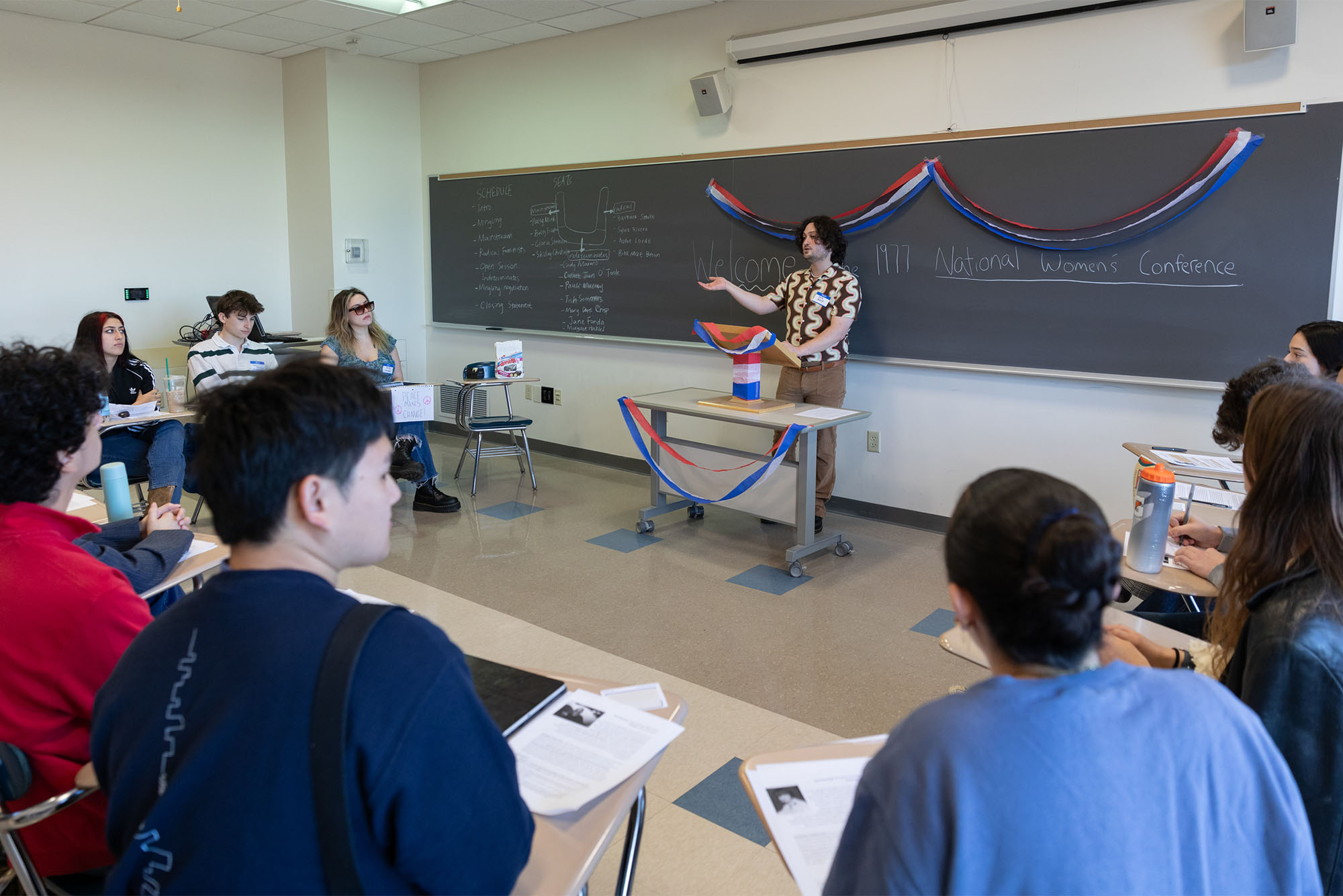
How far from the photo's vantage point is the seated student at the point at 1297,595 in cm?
119

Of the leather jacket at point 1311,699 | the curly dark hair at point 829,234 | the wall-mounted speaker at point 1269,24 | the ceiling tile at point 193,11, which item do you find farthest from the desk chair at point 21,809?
the ceiling tile at point 193,11

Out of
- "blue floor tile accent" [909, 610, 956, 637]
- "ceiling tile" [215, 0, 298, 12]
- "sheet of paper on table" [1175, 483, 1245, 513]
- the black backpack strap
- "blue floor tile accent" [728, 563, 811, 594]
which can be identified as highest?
"ceiling tile" [215, 0, 298, 12]

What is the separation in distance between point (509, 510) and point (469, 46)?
3325 millimetres

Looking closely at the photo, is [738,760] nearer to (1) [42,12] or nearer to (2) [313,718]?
(2) [313,718]

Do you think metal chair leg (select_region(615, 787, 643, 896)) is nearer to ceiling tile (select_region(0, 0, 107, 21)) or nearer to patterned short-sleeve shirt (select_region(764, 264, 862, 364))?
patterned short-sleeve shirt (select_region(764, 264, 862, 364))

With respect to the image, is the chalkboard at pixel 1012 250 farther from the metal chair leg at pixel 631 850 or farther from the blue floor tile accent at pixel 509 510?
the metal chair leg at pixel 631 850

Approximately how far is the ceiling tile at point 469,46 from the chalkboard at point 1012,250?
0.97m

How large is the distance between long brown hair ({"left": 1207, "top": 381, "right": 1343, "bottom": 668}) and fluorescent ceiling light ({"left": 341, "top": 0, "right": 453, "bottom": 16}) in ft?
16.8

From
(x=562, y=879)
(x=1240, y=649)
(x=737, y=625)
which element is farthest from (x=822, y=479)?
(x=562, y=879)

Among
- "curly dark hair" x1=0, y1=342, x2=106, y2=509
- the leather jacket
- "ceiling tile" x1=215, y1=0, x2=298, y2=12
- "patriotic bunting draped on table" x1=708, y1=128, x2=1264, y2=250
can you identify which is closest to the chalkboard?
"patriotic bunting draped on table" x1=708, y1=128, x2=1264, y2=250

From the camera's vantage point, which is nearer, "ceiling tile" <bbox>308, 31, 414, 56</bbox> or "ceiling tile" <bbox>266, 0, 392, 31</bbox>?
"ceiling tile" <bbox>266, 0, 392, 31</bbox>

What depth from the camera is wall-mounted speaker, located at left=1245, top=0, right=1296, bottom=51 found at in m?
3.49

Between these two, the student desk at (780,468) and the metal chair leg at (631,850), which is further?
the student desk at (780,468)

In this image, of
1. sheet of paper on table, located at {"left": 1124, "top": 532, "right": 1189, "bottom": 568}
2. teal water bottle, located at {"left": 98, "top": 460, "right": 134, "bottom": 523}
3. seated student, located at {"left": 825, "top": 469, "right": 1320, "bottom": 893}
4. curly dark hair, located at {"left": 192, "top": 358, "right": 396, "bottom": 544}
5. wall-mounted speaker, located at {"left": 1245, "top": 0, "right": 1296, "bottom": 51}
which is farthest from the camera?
wall-mounted speaker, located at {"left": 1245, "top": 0, "right": 1296, "bottom": 51}
